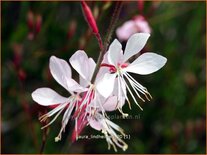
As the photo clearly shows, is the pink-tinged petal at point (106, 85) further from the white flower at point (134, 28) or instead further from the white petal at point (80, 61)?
the white flower at point (134, 28)

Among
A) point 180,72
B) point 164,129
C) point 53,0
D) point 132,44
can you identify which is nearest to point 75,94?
point 132,44

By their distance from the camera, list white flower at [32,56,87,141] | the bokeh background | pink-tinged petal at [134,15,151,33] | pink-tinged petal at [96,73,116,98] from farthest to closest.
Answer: the bokeh background → pink-tinged petal at [134,15,151,33] → white flower at [32,56,87,141] → pink-tinged petal at [96,73,116,98]

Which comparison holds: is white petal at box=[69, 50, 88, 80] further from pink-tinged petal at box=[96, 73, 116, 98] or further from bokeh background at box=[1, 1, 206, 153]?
bokeh background at box=[1, 1, 206, 153]

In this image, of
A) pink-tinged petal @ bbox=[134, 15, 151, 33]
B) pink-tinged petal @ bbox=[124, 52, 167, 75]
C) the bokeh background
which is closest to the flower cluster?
pink-tinged petal @ bbox=[124, 52, 167, 75]

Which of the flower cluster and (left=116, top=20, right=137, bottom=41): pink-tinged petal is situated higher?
(left=116, top=20, right=137, bottom=41): pink-tinged petal

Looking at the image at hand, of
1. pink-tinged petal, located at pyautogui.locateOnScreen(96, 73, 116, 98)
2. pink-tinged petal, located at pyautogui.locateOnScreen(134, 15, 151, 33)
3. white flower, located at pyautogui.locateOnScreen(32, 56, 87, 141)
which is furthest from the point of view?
pink-tinged petal, located at pyautogui.locateOnScreen(134, 15, 151, 33)

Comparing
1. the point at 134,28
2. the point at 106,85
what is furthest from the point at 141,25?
the point at 106,85

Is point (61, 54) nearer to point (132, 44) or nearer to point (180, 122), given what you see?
point (180, 122)
